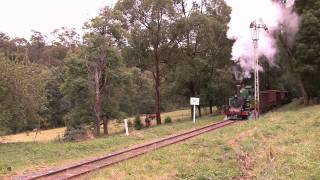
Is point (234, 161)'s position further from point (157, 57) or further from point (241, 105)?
point (157, 57)

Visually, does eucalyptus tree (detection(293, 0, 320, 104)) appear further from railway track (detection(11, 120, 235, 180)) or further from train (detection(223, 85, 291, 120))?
railway track (detection(11, 120, 235, 180))

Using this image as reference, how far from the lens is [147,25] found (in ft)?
164

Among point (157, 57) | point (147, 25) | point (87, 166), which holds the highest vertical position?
point (147, 25)

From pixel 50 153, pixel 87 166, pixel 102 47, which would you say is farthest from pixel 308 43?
pixel 87 166

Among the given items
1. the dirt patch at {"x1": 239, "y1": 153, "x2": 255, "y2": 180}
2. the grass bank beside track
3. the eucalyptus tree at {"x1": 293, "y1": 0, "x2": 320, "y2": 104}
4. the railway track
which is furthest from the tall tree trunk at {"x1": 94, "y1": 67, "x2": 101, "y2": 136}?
the dirt patch at {"x1": 239, "y1": 153, "x2": 255, "y2": 180}

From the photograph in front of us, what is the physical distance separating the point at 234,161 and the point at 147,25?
3469cm

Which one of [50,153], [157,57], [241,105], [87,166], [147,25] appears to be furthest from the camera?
[157,57]

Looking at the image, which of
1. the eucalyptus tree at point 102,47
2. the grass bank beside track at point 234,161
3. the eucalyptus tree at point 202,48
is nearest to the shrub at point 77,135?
the eucalyptus tree at point 102,47

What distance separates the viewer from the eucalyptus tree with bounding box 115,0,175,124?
48.8m

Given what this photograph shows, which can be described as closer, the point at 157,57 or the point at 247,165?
the point at 247,165

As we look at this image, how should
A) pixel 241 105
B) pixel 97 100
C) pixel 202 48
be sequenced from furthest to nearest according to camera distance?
pixel 202 48 → pixel 241 105 → pixel 97 100

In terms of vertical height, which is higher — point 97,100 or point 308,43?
point 308,43

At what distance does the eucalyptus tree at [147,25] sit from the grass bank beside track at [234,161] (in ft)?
89.3

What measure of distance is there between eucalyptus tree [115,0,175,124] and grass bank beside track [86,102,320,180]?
2723 cm
